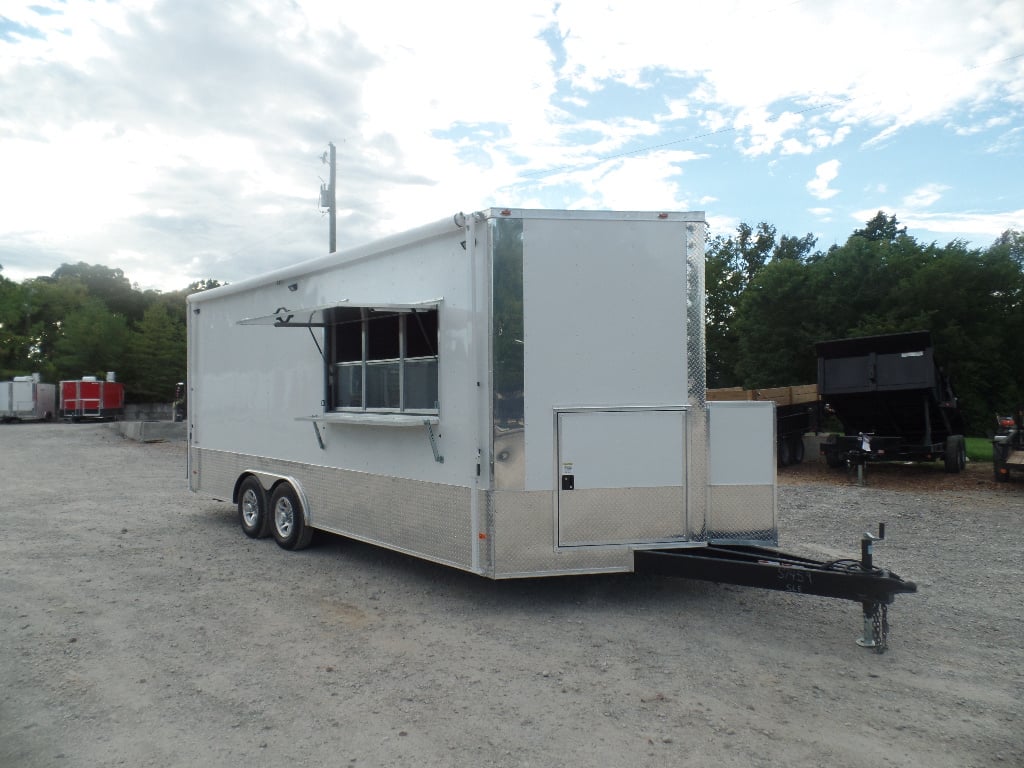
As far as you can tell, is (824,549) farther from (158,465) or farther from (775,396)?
(158,465)

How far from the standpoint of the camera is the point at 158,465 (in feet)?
59.7

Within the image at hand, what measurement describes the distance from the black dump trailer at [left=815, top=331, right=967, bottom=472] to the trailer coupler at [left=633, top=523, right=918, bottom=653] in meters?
9.29

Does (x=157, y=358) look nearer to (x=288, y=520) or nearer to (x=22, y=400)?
(x=22, y=400)

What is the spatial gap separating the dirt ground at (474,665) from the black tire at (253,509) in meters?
0.37

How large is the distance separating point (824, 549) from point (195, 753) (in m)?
6.62

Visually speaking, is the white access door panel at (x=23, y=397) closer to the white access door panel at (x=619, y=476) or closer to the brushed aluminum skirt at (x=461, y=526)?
the brushed aluminum skirt at (x=461, y=526)

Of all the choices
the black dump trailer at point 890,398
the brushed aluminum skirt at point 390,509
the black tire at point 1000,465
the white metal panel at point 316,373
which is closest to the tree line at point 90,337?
the white metal panel at point 316,373

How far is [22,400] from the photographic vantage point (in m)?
38.0

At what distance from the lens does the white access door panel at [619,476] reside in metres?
5.66

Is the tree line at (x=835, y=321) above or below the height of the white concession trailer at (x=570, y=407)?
above

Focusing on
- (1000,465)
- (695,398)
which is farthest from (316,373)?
(1000,465)

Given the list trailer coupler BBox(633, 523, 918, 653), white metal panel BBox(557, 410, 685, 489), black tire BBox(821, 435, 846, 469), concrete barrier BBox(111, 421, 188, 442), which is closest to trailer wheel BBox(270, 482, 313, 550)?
white metal panel BBox(557, 410, 685, 489)

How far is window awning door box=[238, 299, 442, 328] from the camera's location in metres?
6.09

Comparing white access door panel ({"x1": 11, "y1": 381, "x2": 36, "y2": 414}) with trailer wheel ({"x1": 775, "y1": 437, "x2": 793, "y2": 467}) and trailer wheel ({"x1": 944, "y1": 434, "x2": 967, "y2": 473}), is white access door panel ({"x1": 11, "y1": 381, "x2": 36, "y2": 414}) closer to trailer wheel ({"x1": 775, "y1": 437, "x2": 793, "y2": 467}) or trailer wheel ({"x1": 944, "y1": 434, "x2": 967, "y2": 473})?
trailer wheel ({"x1": 775, "y1": 437, "x2": 793, "y2": 467})
